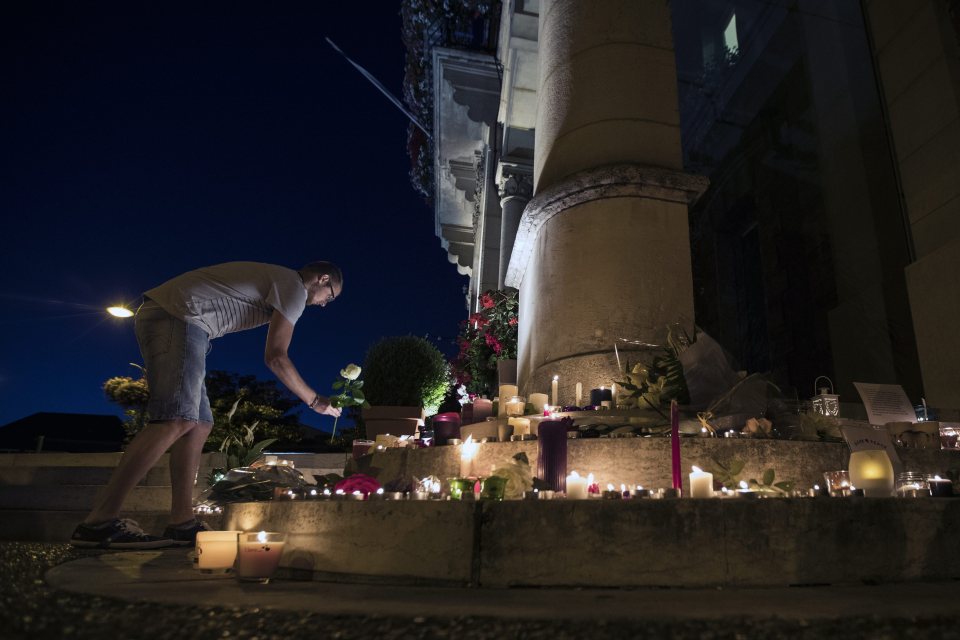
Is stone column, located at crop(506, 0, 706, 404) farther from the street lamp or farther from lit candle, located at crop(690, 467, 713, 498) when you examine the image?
the street lamp

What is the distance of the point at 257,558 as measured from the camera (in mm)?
2348

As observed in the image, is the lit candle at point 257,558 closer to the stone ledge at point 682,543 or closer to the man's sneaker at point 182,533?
the stone ledge at point 682,543

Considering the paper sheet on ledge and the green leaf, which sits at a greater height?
the paper sheet on ledge

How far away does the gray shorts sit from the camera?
336 centimetres

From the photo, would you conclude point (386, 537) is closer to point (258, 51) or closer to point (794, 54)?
point (794, 54)

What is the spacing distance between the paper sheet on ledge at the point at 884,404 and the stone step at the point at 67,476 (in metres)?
5.88

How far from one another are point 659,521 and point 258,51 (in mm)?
56799

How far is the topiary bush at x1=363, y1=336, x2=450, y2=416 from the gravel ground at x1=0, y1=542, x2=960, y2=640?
21.0 ft

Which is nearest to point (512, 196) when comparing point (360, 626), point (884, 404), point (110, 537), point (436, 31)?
point (436, 31)

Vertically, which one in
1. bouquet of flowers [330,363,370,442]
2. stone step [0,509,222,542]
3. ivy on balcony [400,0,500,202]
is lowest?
stone step [0,509,222,542]

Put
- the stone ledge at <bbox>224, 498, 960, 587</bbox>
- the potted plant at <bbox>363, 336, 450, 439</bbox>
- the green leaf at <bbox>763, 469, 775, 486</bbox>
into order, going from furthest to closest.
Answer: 1. the potted plant at <bbox>363, 336, 450, 439</bbox>
2. the green leaf at <bbox>763, 469, 775, 486</bbox>
3. the stone ledge at <bbox>224, 498, 960, 587</bbox>

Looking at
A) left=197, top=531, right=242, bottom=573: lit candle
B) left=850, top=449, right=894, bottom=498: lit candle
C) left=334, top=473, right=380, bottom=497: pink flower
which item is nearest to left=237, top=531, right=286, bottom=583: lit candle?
left=197, top=531, right=242, bottom=573: lit candle

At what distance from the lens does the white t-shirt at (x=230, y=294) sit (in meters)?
3.51

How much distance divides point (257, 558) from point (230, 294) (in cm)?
181
